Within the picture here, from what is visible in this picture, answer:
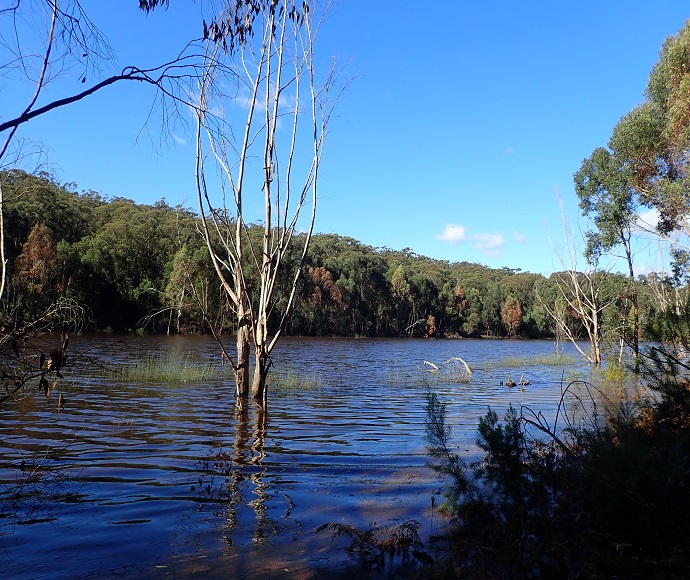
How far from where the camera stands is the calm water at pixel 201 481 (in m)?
4.54

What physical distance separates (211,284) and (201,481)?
195 feet

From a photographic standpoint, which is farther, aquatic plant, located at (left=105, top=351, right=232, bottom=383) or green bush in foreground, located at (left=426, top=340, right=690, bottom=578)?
aquatic plant, located at (left=105, top=351, right=232, bottom=383)

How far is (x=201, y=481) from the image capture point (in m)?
6.62

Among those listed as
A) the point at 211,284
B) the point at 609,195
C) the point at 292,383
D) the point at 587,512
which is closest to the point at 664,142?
the point at 609,195

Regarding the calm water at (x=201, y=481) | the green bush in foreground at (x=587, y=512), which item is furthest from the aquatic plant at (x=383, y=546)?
the green bush in foreground at (x=587, y=512)

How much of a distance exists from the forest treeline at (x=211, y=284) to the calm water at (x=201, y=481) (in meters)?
3.49

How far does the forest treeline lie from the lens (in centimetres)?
3428

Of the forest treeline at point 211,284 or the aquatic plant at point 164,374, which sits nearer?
the aquatic plant at point 164,374

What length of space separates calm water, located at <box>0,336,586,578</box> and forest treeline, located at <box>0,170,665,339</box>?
3.49 metres

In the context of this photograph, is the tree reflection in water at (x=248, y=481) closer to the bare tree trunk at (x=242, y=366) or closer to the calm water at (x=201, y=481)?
the calm water at (x=201, y=481)

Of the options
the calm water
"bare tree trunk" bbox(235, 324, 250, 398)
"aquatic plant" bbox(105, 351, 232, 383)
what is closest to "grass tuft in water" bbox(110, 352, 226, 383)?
"aquatic plant" bbox(105, 351, 232, 383)

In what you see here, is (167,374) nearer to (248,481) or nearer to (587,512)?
(248,481)

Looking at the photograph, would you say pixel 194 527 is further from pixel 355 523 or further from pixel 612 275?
pixel 612 275

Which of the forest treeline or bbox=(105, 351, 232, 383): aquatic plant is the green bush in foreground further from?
bbox=(105, 351, 232, 383): aquatic plant
